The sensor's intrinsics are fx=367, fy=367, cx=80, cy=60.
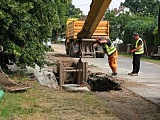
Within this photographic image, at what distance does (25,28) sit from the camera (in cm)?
933

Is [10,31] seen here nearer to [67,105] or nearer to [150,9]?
[67,105]

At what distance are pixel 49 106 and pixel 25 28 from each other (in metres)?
3.31

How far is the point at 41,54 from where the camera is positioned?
1012cm

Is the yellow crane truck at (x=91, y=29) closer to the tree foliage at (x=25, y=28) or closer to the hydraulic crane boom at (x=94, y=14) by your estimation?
the hydraulic crane boom at (x=94, y=14)

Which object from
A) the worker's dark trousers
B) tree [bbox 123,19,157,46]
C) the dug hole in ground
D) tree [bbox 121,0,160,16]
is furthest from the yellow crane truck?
tree [bbox 121,0,160,16]

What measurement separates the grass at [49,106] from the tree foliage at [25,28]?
1.70 metres

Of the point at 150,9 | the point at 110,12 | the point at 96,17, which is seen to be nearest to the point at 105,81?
the point at 96,17

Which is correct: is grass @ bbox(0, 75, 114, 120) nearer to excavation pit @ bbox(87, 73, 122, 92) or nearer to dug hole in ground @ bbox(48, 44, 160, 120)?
dug hole in ground @ bbox(48, 44, 160, 120)

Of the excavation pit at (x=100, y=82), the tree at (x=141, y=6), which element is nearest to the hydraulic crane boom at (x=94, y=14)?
the excavation pit at (x=100, y=82)

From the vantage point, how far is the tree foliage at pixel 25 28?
343 inches

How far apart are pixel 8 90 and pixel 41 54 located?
257 cm

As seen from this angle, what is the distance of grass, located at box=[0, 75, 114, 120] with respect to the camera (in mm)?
5840

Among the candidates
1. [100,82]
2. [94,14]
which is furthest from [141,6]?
[94,14]

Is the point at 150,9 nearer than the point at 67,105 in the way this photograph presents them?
No
